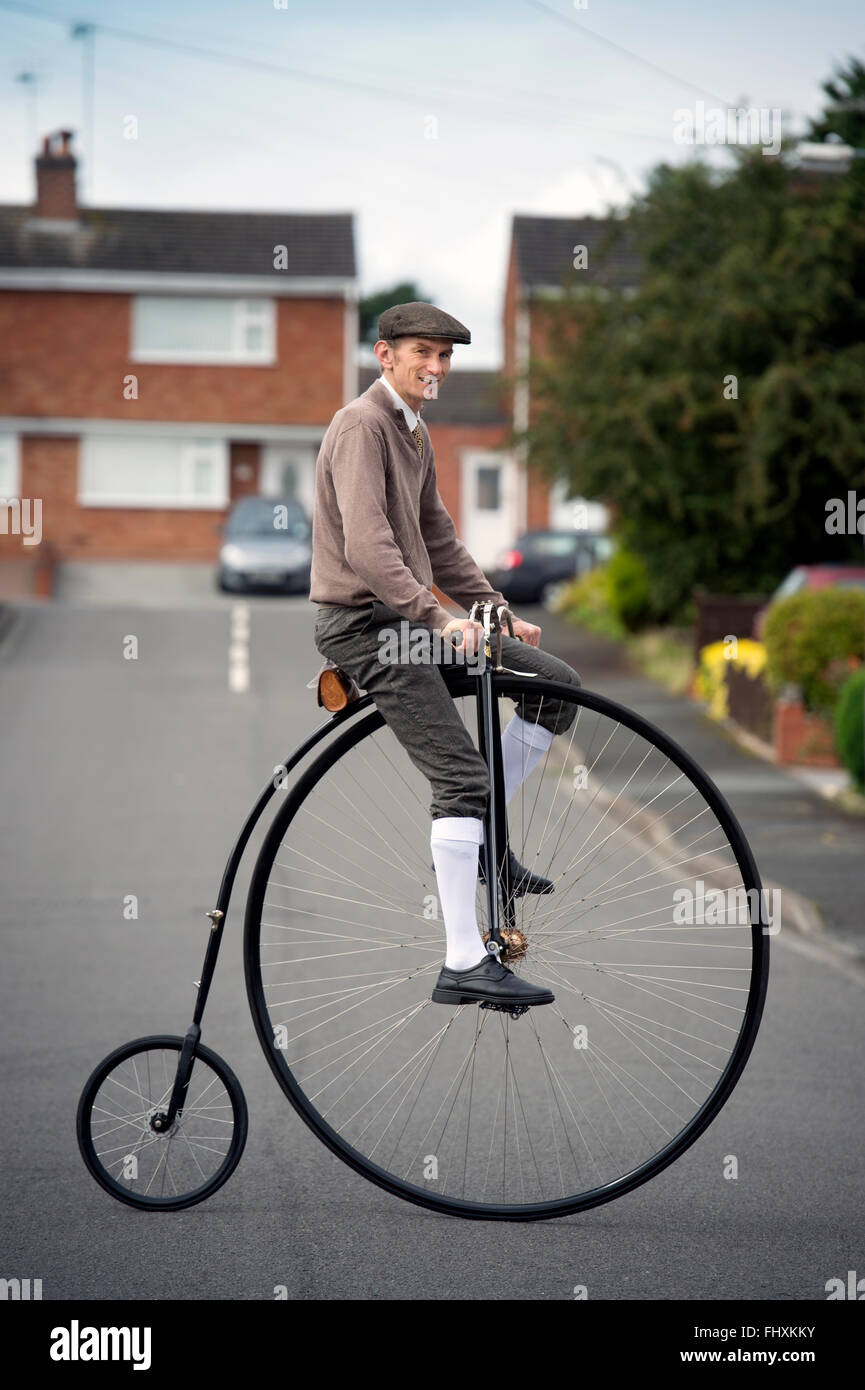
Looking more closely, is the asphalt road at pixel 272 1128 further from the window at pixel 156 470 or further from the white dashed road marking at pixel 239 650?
the window at pixel 156 470

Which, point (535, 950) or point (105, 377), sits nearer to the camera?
point (535, 950)

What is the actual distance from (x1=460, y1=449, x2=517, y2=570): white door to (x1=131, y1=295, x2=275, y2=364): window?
774 cm

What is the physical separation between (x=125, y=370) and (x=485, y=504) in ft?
35.8

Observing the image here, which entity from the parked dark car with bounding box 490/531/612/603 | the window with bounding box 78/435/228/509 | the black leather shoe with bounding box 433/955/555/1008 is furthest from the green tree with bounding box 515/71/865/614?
the window with bounding box 78/435/228/509

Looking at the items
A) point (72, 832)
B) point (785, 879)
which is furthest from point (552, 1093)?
point (72, 832)

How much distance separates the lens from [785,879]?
9461 millimetres

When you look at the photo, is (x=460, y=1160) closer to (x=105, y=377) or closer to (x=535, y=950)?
(x=535, y=950)

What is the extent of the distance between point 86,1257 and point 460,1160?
121 cm

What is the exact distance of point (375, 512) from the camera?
4.24 m

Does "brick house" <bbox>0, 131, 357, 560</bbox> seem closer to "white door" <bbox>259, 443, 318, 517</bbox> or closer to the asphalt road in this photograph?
"white door" <bbox>259, 443, 318, 517</bbox>

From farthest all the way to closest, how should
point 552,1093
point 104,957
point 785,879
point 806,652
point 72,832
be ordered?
1. point 806,652
2. point 72,832
3. point 785,879
4. point 104,957
5. point 552,1093

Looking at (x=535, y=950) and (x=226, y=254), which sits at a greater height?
(x=226, y=254)

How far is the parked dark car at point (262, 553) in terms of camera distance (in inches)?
1207

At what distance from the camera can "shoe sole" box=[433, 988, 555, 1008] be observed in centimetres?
427
